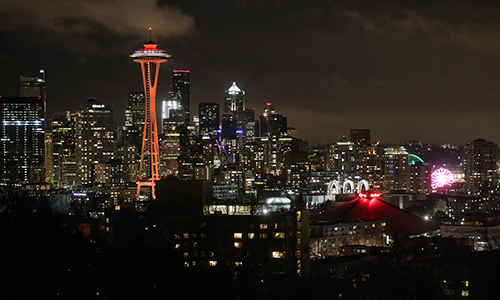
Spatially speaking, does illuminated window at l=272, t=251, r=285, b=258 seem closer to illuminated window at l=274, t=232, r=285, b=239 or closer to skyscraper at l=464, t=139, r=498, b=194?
illuminated window at l=274, t=232, r=285, b=239

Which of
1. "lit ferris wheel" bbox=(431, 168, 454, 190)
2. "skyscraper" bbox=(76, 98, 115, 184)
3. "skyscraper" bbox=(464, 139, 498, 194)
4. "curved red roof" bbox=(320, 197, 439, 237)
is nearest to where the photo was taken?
"curved red roof" bbox=(320, 197, 439, 237)

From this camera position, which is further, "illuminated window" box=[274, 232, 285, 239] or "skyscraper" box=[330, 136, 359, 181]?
"skyscraper" box=[330, 136, 359, 181]

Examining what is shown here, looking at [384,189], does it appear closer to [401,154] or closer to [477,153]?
[401,154]

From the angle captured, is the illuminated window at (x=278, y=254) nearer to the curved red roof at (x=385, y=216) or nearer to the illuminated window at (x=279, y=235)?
the illuminated window at (x=279, y=235)

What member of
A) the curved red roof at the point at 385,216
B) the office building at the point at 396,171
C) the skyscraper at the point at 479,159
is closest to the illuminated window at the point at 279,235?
the curved red roof at the point at 385,216

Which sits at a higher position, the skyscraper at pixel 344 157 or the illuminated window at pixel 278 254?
the skyscraper at pixel 344 157

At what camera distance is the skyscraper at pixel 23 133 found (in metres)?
85.2

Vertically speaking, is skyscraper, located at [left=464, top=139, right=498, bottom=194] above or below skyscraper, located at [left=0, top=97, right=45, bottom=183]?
below

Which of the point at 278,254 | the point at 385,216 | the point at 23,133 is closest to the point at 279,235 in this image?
the point at 278,254

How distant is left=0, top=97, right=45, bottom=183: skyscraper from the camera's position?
8525 centimetres

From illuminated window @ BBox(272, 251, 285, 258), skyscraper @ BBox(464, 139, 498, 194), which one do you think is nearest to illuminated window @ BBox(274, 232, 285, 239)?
illuminated window @ BBox(272, 251, 285, 258)

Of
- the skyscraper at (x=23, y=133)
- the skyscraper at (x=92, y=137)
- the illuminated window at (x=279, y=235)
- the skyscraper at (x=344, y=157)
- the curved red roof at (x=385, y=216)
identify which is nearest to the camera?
the illuminated window at (x=279, y=235)

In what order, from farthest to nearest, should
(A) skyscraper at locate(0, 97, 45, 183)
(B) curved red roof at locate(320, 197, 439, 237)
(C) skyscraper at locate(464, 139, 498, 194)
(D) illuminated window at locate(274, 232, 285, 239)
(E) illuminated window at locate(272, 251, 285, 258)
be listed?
(A) skyscraper at locate(0, 97, 45, 183), (C) skyscraper at locate(464, 139, 498, 194), (B) curved red roof at locate(320, 197, 439, 237), (D) illuminated window at locate(274, 232, 285, 239), (E) illuminated window at locate(272, 251, 285, 258)

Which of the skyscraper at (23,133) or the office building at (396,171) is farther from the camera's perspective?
the office building at (396,171)
